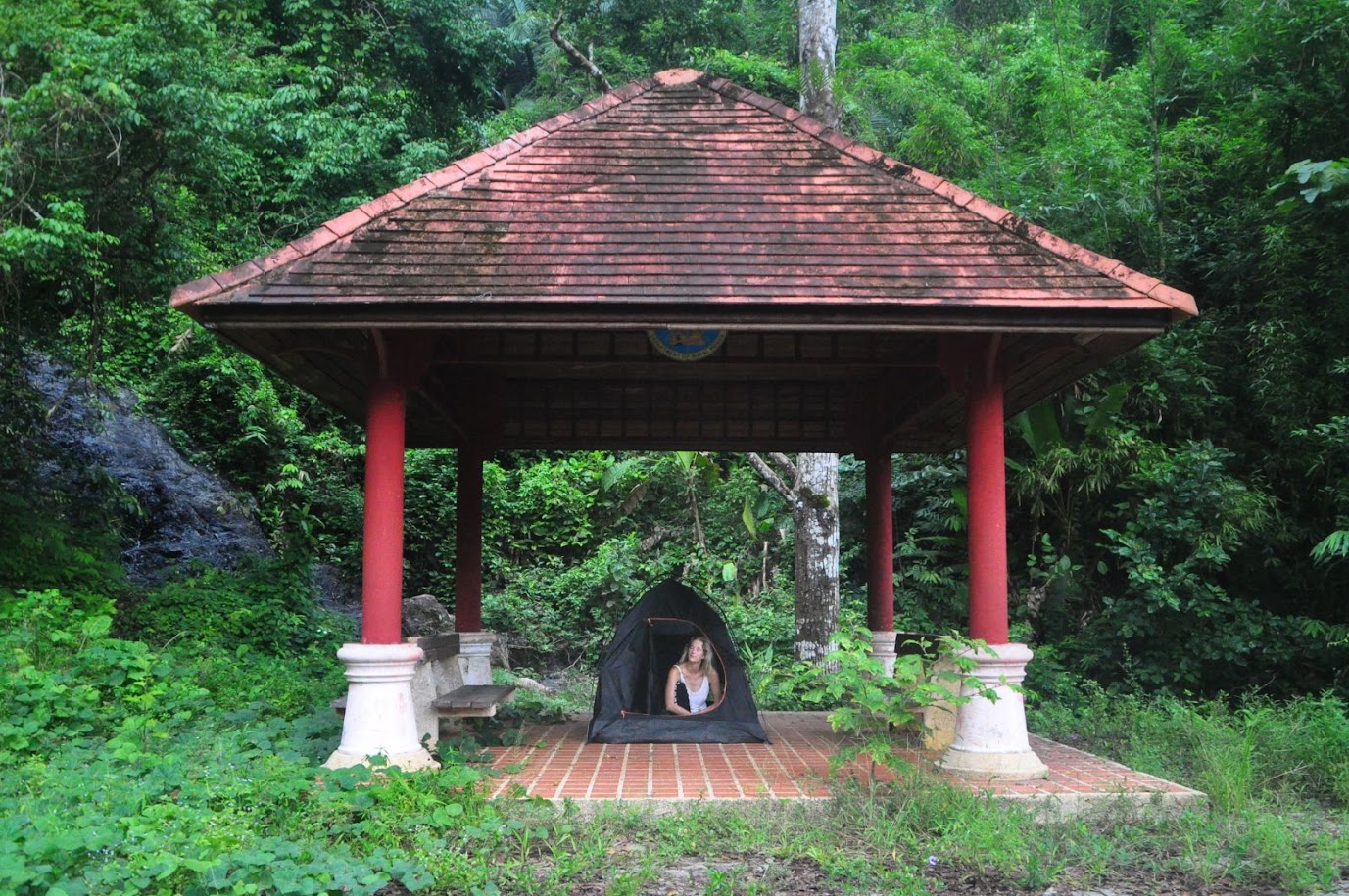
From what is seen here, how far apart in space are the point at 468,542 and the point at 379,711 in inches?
121

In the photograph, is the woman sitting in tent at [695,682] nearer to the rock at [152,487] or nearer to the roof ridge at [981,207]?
the roof ridge at [981,207]

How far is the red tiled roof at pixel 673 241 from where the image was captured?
18.5ft

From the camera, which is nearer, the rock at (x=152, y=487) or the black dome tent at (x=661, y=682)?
the black dome tent at (x=661, y=682)

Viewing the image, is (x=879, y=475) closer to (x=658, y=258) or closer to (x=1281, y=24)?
(x=658, y=258)

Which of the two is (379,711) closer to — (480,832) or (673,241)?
(480,832)

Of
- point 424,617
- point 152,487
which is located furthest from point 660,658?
point 152,487

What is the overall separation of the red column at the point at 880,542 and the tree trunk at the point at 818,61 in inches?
164

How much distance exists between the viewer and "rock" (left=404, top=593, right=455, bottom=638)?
13.9 m

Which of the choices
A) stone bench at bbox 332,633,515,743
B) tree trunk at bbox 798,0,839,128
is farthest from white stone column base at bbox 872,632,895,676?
tree trunk at bbox 798,0,839,128

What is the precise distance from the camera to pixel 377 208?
627 cm

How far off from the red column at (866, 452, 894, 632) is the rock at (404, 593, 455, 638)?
6.85 metres

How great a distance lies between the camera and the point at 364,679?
5684mm

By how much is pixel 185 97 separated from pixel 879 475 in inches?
256

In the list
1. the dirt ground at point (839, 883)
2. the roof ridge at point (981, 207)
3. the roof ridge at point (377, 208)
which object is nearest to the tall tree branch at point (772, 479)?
the roof ridge at point (981, 207)
